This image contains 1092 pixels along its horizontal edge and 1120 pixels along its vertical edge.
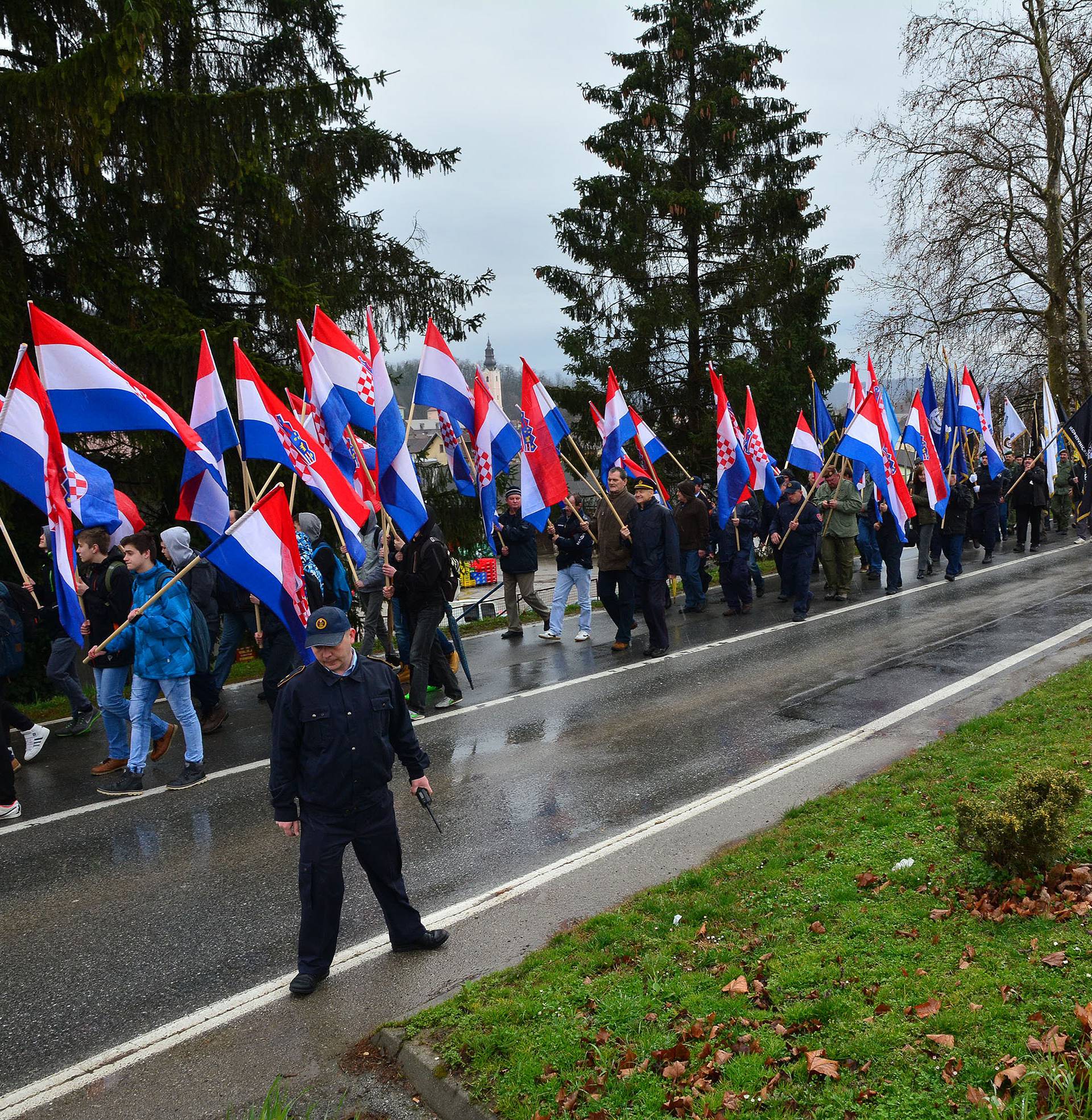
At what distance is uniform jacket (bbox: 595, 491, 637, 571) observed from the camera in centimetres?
1278

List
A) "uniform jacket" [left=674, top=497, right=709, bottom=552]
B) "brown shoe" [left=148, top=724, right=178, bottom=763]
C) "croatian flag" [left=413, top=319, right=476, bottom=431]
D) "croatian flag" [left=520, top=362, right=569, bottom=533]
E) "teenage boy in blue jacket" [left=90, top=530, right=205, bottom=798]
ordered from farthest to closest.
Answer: "uniform jacket" [left=674, top=497, right=709, bottom=552]
"croatian flag" [left=520, top=362, right=569, bottom=533]
"croatian flag" [left=413, top=319, right=476, bottom=431]
"brown shoe" [left=148, top=724, right=178, bottom=763]
"teenage boy in blue jacket" [left=90, top=530, right=205, bottom=798]

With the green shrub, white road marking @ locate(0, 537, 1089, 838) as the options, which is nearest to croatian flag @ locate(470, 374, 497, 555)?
white road marking @ locate(0, 537, 1089, 838)

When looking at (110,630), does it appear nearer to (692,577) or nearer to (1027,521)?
(692,577)

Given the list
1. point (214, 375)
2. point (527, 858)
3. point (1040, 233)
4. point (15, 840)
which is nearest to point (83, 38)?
point (214, 375)

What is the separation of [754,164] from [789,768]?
22.3 m

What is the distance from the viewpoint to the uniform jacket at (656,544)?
484 inches

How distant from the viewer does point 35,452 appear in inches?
319

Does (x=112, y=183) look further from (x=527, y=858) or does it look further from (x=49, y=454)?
(x=527, y=858)

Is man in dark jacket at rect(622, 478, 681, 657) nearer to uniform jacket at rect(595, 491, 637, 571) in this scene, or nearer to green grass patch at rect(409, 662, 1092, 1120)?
uniform jacket at rect(595, 491, 637, 571)

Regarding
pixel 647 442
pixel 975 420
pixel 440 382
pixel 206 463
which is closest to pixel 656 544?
pixel 440 382

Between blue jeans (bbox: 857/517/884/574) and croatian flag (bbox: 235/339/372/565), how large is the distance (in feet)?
35.2

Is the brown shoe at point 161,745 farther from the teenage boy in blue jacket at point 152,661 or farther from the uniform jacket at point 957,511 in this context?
the uniform jacket at point 957,511

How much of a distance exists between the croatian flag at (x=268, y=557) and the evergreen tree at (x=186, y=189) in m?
6.07

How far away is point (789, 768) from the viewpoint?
7691 millimetres
